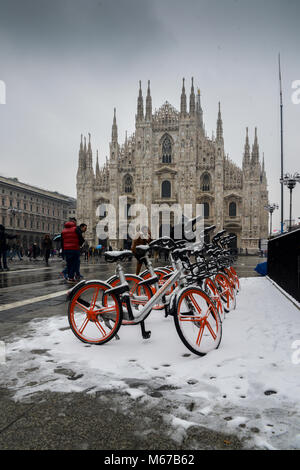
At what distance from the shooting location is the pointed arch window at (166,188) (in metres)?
43.2

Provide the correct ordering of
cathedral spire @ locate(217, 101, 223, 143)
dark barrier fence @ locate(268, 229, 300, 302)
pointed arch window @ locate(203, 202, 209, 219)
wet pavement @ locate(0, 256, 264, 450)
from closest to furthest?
wet pavement @ locate(0, 256, 264, 450) < dark barrier fence @ locate(268, 229, 300, 302) < cathedral spire @ locate(217, 101, 223, 143) < pointed arch window @ locate(203, 202, 209, 219)

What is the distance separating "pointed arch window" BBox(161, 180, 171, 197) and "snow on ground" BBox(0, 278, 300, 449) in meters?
39.9

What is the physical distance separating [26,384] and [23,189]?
55.9 metres

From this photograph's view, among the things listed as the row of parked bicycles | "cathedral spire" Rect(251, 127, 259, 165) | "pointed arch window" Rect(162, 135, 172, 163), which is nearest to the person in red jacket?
the row of parked bicycles

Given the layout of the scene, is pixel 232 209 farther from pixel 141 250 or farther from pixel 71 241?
pixel 141 250

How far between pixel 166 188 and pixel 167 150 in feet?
16.6

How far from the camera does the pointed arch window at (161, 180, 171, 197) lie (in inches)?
1699

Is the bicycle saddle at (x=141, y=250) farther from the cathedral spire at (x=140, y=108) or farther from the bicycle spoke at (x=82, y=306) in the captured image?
the cathedral spire at (x=140, y=108)

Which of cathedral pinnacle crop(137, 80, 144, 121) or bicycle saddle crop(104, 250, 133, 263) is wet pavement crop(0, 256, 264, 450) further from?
cathedral pinnacle crop(137, 80, 144, 121)

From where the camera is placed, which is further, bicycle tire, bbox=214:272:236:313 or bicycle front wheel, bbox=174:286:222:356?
bicycle tire, bbox=214:272:236:313

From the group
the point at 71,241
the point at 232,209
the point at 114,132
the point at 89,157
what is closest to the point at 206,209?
the point at 232,209

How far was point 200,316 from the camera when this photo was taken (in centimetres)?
304

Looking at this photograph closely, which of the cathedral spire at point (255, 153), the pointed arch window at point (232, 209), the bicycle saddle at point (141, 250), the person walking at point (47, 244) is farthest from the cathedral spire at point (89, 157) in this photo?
the bicycle saddle at point (141, 250)

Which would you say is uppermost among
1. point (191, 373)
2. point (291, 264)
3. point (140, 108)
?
point (140, 108)
